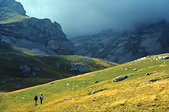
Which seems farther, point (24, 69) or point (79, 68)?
point (79, 68)

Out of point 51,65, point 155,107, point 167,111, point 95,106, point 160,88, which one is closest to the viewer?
point 167,111

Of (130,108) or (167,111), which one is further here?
(130,108)

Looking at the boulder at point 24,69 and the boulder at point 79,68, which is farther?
the boulder at point 79,68

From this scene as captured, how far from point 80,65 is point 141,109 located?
172 m

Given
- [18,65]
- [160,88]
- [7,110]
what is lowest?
[7,110]

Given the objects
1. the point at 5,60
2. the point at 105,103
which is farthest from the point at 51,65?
the point at 105,103

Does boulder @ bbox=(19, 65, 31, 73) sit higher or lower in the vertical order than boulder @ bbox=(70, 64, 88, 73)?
higher

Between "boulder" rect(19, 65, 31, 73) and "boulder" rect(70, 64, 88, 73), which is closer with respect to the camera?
"boulder" rect(19, 65, 31, 73)

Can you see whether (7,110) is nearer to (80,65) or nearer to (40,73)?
(40,73)

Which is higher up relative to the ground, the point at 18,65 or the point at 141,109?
the point at 18,65

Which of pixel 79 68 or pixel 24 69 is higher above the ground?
pixel 24 69

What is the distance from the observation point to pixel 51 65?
18800cm

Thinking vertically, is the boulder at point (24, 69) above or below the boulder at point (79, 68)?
above

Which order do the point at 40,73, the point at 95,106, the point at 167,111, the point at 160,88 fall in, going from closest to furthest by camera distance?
the point at 167,111
the point at 95,106
the point at 160,88
the point at 40,73
